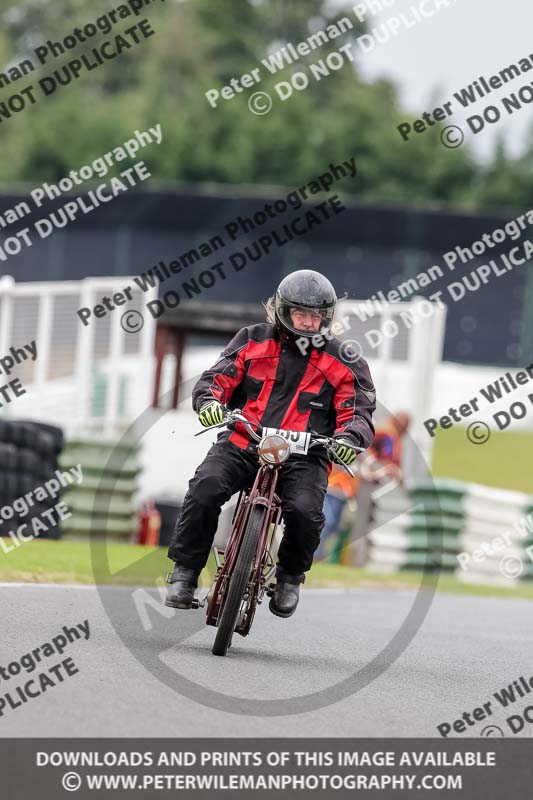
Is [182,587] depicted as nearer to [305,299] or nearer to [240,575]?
[240,575]

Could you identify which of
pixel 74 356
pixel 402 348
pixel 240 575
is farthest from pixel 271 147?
pixel 240 575

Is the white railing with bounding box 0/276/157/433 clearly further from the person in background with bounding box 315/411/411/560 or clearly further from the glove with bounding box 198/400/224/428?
the glove with bounding box 198/400/224/428

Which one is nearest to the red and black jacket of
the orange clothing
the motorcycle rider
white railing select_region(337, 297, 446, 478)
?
the motorcycle rider

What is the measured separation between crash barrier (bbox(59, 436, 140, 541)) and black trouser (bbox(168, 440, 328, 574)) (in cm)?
977

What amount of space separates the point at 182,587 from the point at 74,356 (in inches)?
501

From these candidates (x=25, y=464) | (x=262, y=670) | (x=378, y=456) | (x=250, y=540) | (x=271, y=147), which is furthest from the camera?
(x=271, y=147)

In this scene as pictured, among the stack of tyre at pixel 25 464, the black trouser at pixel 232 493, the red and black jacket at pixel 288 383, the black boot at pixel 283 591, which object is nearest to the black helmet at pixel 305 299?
the red and black jacket at pixel 288 383

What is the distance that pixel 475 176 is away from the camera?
65.6m

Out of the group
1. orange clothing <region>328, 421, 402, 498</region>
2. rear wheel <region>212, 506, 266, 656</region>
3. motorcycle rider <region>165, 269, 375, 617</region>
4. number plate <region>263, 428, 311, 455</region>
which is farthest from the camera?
orange clothing <region>328, 421, 402, 498</region>

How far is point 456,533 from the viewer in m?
19.4

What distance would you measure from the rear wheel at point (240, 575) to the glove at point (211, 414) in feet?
1.65

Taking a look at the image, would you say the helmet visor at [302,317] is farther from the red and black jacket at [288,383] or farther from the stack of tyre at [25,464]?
the stack of tyre at [25,464]

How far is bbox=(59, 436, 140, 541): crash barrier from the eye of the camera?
18266 millimetres

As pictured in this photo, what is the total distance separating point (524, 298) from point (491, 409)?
2.29m
